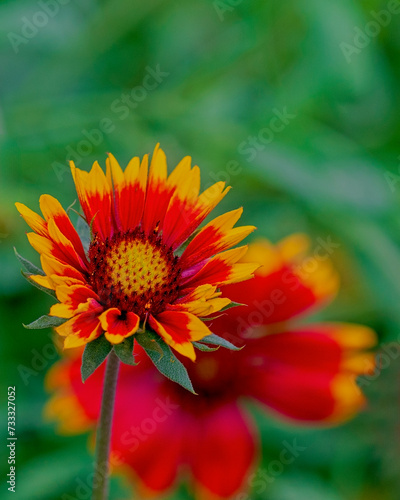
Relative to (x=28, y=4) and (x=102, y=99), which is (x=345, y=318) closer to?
(x=102, y=99)

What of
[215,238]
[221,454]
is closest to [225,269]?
[215,238]

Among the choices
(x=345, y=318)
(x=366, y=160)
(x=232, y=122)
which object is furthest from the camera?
(x=232, y=122)

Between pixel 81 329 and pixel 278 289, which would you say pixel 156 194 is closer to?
pixel 81 329

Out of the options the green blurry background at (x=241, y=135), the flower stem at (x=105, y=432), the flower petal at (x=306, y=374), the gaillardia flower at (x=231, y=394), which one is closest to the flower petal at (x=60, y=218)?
the flower stem at (x=105, y=432)

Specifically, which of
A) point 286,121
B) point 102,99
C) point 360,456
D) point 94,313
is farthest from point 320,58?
point 94,313

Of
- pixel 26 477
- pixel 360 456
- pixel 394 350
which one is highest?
pixel 394 350

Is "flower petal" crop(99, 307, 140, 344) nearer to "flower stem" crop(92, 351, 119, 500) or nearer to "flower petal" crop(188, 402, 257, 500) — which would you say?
"flower stem" crop(92, 351, 119, 500)

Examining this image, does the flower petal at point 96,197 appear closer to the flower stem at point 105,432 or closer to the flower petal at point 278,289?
the flower stem at point 105,432
